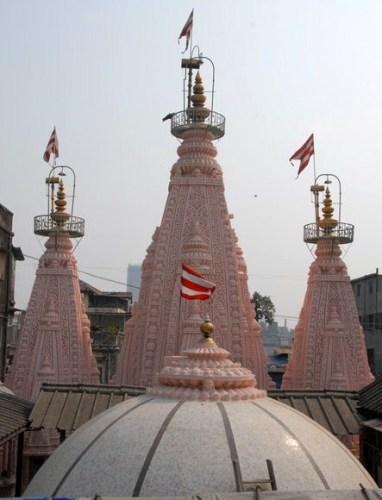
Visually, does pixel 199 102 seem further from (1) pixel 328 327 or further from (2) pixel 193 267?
(1) pixel 328 327

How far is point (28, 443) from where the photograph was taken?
1933 centimetres

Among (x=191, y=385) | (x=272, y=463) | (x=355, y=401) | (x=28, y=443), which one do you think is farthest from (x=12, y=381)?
(x=272, y=463)

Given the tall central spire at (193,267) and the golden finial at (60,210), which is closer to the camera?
the tall central spire at (193,267)

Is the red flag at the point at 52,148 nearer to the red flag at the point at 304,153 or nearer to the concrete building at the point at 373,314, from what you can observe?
the red flag at the point at 304,153

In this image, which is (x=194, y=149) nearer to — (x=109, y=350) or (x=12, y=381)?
(x=12, y=381)

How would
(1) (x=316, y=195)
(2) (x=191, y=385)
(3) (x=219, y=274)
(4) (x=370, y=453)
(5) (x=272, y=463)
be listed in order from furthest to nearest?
(1) (x=316, y=195) → (3) (x=219, y=274) → (4) (x=370, y=453) → (2) (x=191, y=385) → (5) (x=272, y=463)

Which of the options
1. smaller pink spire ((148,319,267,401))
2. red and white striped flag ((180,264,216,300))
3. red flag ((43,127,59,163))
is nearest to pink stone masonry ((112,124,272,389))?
red and white striped flag ((180,264,216,300))

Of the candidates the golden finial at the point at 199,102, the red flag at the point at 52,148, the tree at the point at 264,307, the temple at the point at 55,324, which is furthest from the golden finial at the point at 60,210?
the tree at the point at 264,307

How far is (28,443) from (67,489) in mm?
13617

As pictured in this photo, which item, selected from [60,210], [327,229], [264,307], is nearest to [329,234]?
[327,229]

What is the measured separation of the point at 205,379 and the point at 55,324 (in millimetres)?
13788

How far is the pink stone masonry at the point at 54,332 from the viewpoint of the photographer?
20172 millimetres

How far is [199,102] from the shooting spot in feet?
66.6

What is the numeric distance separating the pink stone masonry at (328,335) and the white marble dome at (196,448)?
12.1 meters
